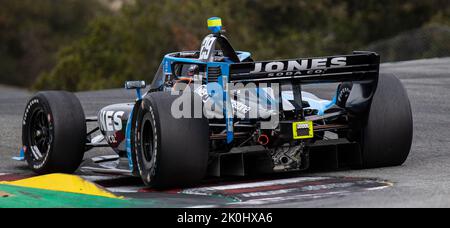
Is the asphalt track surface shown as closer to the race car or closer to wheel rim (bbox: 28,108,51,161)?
the race car

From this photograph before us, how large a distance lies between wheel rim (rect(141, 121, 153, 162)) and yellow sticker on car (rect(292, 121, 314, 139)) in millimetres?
1390

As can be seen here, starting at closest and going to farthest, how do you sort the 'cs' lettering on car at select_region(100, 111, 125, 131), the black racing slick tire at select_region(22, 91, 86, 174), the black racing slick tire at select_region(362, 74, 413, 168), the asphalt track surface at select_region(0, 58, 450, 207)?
the asphalt track surface at select_region(0, 58, 450, 207)
the black racing slick tire at select_region(362, 74, 413, 168)
the black racing slick tire at select_region(22, 91, 86, 174)
the 'cs' lettering on car at select_region(100, 111, 125, 131)

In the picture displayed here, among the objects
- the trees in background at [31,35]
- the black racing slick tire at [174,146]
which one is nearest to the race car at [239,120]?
the black racing slick tire at [174,146]

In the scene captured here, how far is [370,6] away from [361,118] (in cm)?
3529

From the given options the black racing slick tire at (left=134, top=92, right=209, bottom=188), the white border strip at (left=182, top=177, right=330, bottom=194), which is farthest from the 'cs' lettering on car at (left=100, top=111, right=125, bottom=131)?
the white border strip at (left=182, top=177, right=330, bottom=194)

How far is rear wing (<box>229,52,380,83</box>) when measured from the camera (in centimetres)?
993

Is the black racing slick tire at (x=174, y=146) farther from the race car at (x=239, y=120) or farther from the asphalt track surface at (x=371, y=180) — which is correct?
the asphalt track surface at (x=371, y=180)

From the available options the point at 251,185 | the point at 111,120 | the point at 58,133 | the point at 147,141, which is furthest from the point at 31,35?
the point at 251,185

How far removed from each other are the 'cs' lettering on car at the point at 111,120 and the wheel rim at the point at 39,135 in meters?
0.61

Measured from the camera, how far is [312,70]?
10.2m

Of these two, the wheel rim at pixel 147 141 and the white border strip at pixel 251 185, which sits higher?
the wheel rim at pixel 147 141

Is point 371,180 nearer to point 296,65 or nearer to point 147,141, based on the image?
point 296,65

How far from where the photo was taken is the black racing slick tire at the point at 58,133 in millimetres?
11367

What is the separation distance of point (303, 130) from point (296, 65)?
0.63 metres
